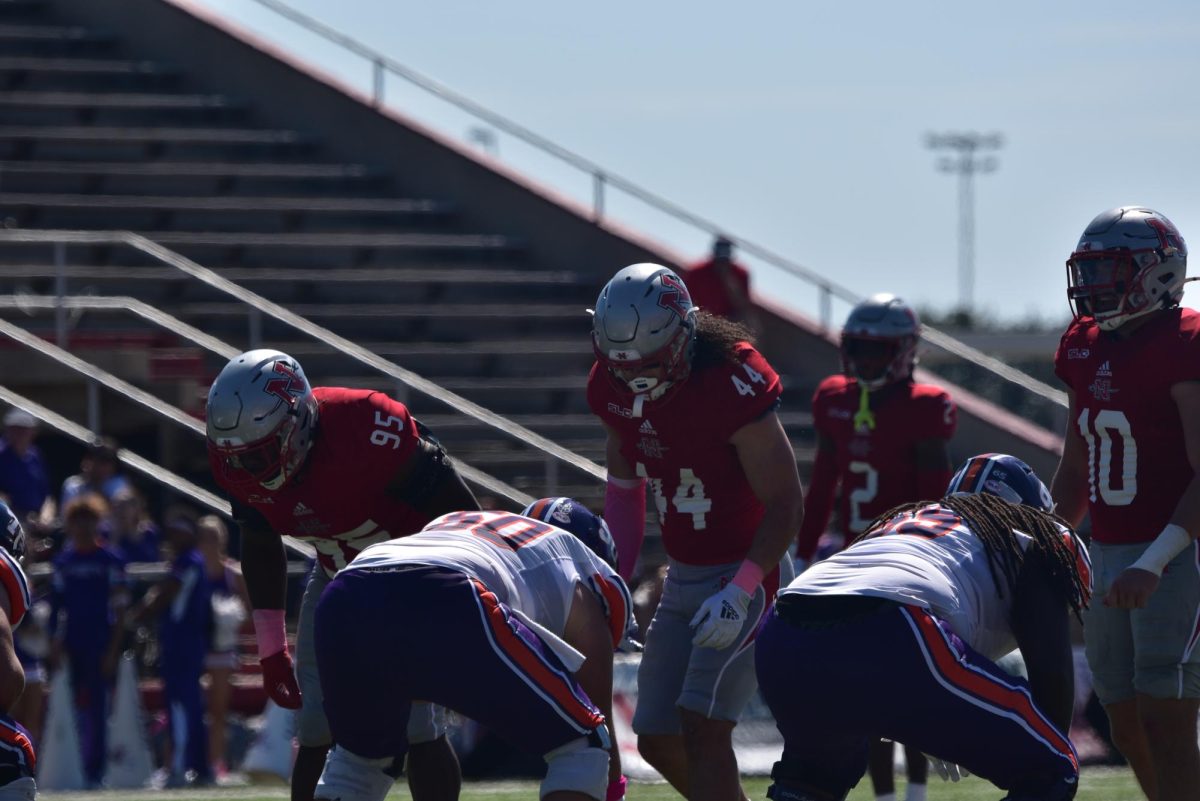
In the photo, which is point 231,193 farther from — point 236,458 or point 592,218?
point 236,458

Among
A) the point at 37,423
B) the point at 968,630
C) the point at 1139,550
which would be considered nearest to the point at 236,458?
the point at 968,630

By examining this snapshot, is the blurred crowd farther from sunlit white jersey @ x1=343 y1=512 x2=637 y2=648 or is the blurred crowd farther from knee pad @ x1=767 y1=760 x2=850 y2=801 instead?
knee pad @ x1=767 y1=760 x2=850 y2=801

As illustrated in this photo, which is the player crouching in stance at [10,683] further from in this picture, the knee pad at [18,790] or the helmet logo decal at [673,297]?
the helmet logo decal at [673,297]

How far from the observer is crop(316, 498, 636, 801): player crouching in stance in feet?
14.6

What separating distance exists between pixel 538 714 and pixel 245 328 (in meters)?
10.5

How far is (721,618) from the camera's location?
5.44m

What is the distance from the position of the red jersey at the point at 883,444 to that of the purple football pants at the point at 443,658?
3.55 m

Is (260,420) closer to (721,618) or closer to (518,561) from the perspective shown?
(518,561)

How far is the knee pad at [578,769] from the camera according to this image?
450cm

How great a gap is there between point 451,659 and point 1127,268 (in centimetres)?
249

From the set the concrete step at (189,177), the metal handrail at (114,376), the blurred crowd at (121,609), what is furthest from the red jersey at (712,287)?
the concrete step at (189,177)

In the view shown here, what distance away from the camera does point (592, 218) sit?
16.4 metres

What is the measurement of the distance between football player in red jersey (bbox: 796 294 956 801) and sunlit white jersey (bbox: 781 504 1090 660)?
3037 millimetres

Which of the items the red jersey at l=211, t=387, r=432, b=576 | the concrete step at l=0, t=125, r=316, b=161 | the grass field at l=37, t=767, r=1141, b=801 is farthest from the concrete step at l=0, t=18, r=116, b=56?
the red jersey at l=211, t=387, r=432, b=576
